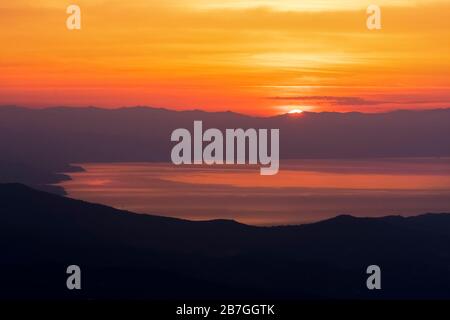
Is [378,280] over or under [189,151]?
under

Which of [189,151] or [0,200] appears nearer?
[189,151]

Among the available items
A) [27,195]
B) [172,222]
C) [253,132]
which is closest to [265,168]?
[253,132]
